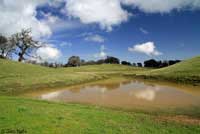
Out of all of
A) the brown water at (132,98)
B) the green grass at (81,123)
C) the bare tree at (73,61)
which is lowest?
the brown water at (132,98)

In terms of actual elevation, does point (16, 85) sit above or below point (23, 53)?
below

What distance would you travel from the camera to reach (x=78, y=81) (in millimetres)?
43469

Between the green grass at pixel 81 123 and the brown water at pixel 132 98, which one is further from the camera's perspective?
the brown water at pixel 132 98

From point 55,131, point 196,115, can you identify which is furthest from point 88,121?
point 196,115

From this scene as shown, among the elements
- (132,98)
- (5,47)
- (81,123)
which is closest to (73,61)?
(5,47)

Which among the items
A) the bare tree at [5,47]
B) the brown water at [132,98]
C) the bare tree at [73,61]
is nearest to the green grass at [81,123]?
the brown water at [132,98]

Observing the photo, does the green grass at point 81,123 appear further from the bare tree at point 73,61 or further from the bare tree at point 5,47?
the bare tree at point 73,61

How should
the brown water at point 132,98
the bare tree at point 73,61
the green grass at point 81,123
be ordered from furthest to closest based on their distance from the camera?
1. the bare tree at point 73,61
2. the brown water at point 132,98
3. the green grass at point 81,123

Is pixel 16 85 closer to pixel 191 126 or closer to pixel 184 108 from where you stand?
pixel 184 108

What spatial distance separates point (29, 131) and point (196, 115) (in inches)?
465

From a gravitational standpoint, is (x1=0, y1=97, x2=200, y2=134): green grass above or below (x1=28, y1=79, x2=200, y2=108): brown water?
above

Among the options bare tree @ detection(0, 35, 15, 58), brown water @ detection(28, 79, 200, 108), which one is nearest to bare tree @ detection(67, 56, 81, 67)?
bare tree @ detection(0, 35, 15, 58)

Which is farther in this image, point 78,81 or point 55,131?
point 78,81

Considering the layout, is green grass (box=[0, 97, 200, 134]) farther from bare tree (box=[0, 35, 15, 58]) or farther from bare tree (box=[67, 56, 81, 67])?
bare tree (box=[67, 56, 81, 67])
